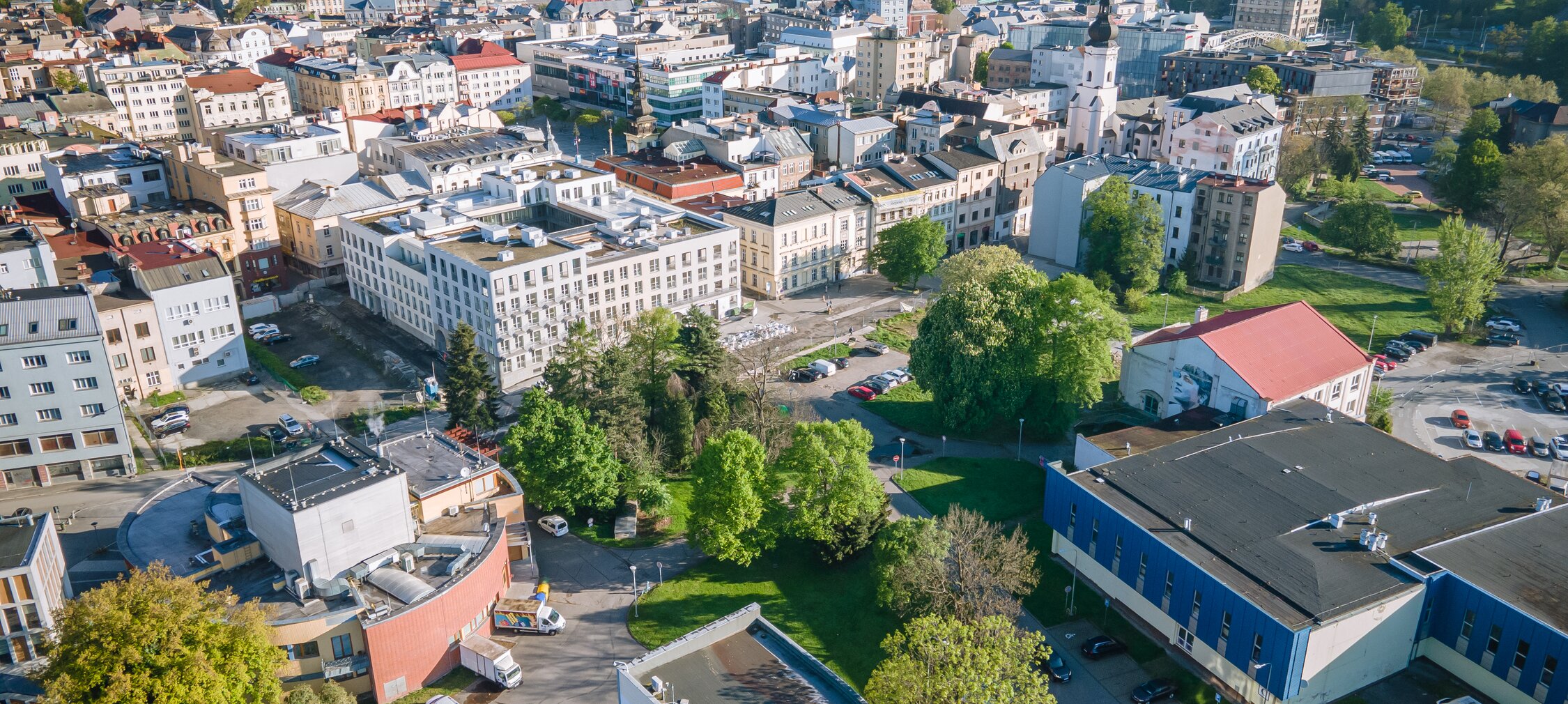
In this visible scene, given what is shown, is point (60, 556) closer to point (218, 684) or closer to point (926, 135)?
point (218, 684)

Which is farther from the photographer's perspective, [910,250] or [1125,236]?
[1125,236]

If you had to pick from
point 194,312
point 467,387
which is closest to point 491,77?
point 194,312

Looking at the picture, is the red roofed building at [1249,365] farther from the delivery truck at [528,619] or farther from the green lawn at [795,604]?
the delivery truck at [528,619]

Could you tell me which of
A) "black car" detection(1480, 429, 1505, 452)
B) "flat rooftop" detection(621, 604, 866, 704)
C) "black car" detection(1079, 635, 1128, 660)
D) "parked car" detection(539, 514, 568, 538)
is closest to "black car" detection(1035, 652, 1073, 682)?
"black car" detection(1079, 635, 1128, 660)

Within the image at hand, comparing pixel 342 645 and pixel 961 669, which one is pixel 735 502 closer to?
pixel 961 669

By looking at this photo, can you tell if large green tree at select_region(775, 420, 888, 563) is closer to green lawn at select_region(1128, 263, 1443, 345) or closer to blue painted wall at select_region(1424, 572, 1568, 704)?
blue painted wall at select_region(1424, 572, 1568, 704)

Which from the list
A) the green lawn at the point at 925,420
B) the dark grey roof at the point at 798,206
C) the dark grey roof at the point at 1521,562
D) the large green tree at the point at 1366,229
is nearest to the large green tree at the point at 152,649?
the green lawn at the point at 925,420
